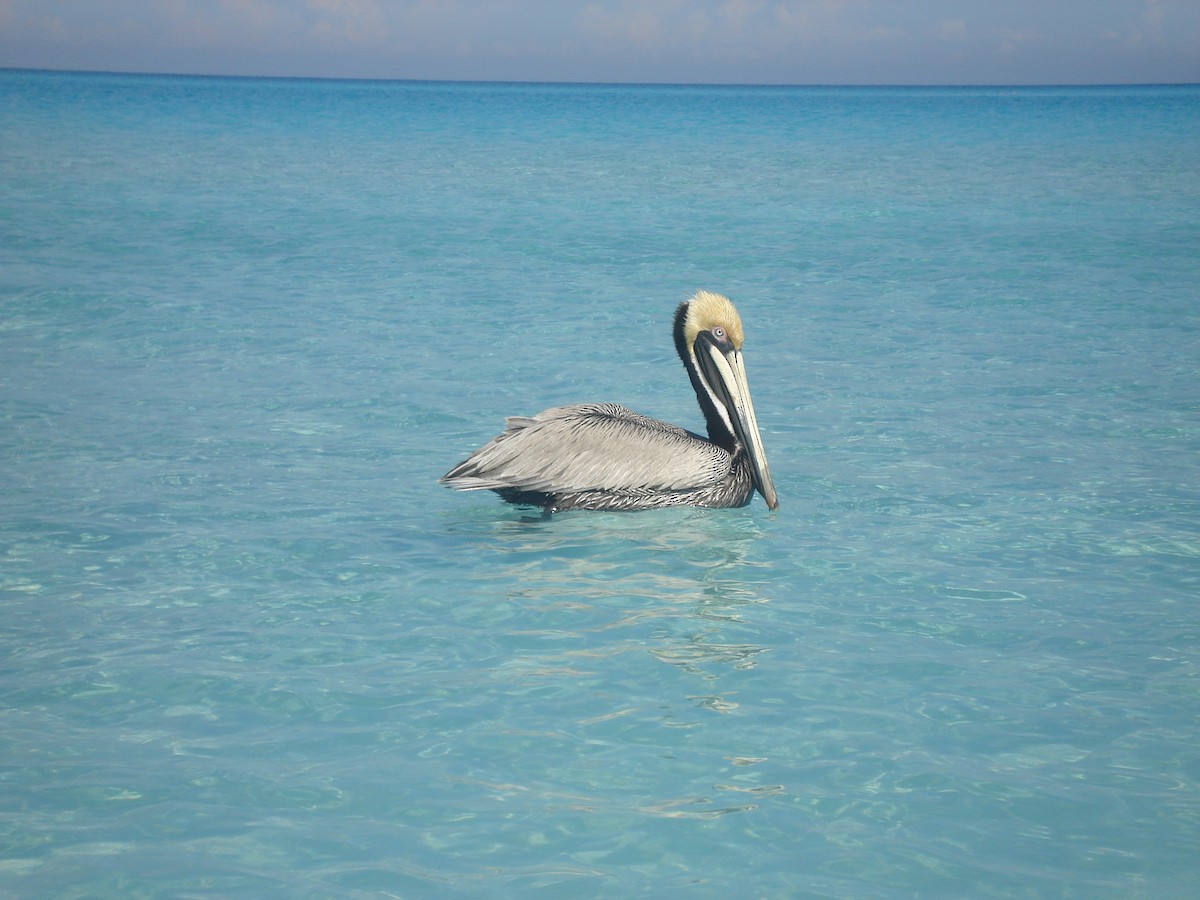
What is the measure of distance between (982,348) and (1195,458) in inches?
Answer: 129

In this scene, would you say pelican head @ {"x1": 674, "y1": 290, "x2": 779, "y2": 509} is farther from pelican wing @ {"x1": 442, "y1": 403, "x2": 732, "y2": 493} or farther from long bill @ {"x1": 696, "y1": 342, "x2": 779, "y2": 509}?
pelican wing @ {"x1": 442, "y1": 403, "x2": 732, "y2": 493}

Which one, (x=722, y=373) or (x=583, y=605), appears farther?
(x=722, y=373)

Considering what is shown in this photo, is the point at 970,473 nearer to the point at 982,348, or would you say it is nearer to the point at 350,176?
the point at 982,348

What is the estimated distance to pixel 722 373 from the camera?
620 cm

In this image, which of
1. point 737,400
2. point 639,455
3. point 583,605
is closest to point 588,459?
point 639,455

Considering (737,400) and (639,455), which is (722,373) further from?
(639,455)

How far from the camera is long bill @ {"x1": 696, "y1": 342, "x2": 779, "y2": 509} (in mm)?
6066

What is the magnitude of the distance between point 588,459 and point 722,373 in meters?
0.82

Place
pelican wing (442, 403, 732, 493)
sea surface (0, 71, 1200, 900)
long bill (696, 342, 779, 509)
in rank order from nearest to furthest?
1. sea surface (0, 71, 1200, 900)
2. pelican wing (442, 403, 732, 493)
3. long bill (696, 342, 779, 509)

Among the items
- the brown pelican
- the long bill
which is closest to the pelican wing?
the brown pelican

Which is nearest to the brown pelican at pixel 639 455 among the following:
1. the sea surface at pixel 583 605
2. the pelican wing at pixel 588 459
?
the pelican wing at pixel 588 459

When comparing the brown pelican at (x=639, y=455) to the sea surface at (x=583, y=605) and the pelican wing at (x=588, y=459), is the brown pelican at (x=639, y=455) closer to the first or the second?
the pelican wing at (x=588, y=459)

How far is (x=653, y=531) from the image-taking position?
5891mm

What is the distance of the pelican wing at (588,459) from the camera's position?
5.86 metres
